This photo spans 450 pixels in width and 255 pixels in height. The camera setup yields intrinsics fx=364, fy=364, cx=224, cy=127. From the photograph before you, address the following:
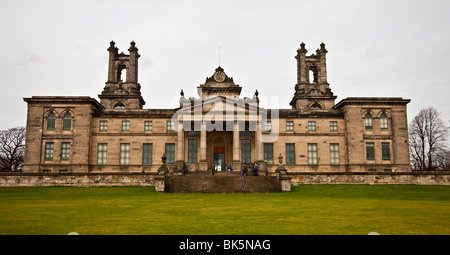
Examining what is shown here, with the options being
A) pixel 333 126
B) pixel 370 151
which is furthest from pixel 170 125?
pixel 370 151

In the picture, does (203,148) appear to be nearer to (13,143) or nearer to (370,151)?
(370,151)

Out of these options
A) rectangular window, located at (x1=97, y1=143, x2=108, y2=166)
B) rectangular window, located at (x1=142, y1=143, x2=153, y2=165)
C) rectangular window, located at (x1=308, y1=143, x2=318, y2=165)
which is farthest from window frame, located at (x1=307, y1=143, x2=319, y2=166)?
rectangular window, located at (x1=97, y1=143, x2=108, y2=166)

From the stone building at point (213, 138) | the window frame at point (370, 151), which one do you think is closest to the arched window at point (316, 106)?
the stone building at point (213, 138)

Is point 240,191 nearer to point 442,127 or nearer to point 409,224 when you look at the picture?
point 409,224

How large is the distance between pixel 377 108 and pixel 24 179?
40.3m

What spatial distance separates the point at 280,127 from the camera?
152 feet

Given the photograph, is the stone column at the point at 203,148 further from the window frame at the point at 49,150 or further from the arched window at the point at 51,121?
the arched window at the point at 51,121

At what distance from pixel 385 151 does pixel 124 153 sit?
32341 millimetres

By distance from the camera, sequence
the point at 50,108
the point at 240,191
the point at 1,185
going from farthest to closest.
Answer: the point at 50,108
the point at 1,185
the point at 240,191

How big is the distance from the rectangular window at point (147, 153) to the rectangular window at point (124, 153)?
186cm

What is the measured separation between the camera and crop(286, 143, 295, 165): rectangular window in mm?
45844
